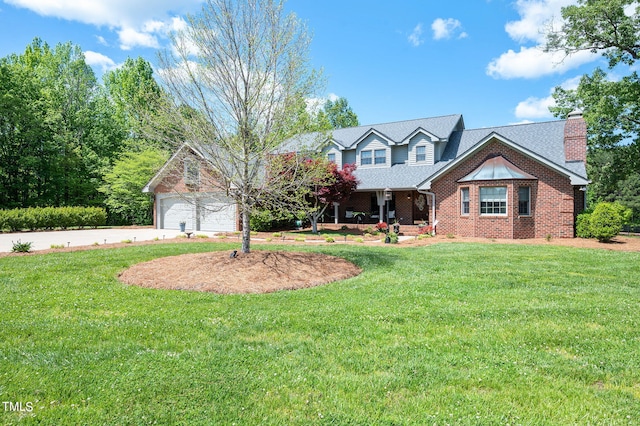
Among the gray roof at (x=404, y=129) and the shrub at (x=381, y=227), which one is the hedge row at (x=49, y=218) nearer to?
the gray roof at (x=404, y=129)

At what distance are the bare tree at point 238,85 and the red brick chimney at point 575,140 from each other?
51.3 ft

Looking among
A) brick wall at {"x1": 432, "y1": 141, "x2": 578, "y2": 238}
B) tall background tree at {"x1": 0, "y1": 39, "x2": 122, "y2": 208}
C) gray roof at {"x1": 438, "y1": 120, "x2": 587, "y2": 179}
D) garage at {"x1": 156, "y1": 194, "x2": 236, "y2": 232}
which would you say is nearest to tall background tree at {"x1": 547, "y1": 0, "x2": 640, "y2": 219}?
gray roof at {"x1": 438, "y1": 120, "x2": 587, "y2": 179}

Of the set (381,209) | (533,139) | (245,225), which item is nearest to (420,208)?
(381,209)

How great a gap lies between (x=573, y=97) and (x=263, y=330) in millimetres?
33331

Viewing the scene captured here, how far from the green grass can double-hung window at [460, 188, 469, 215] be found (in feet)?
34.5

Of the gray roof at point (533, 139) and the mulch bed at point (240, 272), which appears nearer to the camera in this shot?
the mulch bed at point (240, 272)

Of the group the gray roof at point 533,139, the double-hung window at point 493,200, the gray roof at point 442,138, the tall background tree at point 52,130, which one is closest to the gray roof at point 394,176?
the gray roof at point 442,138

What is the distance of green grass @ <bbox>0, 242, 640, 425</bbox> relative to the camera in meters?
3.03

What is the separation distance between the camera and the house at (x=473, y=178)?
16516 mm

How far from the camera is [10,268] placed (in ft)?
30.5

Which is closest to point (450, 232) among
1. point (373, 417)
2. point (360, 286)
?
point (360, 286)

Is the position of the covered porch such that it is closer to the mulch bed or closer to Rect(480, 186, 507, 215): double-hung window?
Rect(480, 186, 507, 215): double-hung window

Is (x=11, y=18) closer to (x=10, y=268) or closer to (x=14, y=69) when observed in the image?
(x=10, y=268)

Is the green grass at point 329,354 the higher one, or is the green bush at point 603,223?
the green bush at point 603,223
